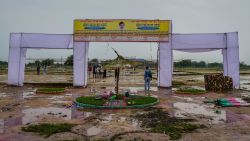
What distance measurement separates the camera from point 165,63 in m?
21.5

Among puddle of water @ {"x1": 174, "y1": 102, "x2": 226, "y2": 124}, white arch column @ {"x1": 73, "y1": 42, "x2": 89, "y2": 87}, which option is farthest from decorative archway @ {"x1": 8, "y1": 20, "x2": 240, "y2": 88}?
puddle of water @ {"x1": 174, "y1": 102, "x2": 226, "y2": 124}

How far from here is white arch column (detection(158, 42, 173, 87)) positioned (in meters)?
21.5

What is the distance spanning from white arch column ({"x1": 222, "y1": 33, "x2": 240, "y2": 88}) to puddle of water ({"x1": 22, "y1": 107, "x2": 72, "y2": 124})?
13761 mm

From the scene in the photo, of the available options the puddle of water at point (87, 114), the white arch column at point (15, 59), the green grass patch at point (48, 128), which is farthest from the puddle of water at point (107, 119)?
the white arch column at point (15, 59)

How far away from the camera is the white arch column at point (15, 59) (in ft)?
71.9

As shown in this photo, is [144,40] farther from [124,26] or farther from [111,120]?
[111,120]

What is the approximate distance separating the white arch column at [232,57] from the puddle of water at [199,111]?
8540 mm

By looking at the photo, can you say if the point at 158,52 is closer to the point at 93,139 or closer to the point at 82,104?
the point at 82,104

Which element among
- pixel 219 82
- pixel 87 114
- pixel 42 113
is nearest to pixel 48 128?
pixel 87 114

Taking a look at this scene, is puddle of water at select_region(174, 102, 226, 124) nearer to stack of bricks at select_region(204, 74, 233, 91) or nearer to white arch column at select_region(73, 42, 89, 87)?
stack of bricks at select_region(204, 74, 233, 91)

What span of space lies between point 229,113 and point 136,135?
5296 millimetres

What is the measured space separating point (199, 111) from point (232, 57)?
34.0 feet

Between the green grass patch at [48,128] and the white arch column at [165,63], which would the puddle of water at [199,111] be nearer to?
the green grass patch at [48,128]

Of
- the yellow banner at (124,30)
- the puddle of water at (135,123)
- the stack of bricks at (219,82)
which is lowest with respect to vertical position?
the puddle of water at (135,123)
